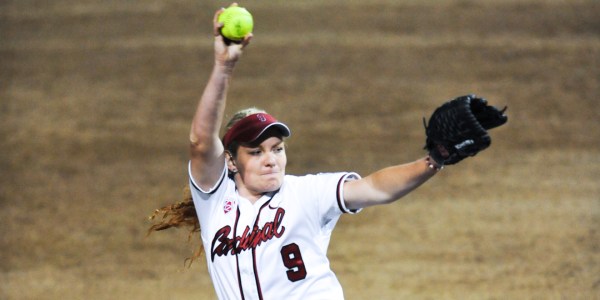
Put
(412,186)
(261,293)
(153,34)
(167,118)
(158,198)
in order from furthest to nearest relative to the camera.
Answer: (153,34) < (167,118) < (158,198) < (261,293) < (412,186)

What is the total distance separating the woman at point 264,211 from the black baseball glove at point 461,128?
0.39m

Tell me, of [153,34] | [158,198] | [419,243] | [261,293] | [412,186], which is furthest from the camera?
[153,34]

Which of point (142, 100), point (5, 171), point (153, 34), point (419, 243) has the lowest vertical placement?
point (419, 243)

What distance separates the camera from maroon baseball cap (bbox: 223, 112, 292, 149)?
→ 146 inches

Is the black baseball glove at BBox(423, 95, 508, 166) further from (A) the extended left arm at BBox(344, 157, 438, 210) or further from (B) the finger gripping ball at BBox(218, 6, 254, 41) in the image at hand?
(B) the finger gripping ball at BBox(218, 6, 254, 41)

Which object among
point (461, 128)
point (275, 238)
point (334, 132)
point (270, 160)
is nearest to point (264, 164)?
point (270, 160)

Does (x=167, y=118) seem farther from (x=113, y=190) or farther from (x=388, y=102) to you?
(x=388, y=102)

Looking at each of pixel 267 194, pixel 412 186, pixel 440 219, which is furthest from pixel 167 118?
pixel 412 186

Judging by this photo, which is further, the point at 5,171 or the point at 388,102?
the point at 388,102

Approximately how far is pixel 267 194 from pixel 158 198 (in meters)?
4.17

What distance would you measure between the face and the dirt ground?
115 inches

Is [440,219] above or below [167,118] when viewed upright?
below

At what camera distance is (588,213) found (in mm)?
7426

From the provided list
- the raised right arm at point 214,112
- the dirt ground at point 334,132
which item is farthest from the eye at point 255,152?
the dirt ground at point 334,132
